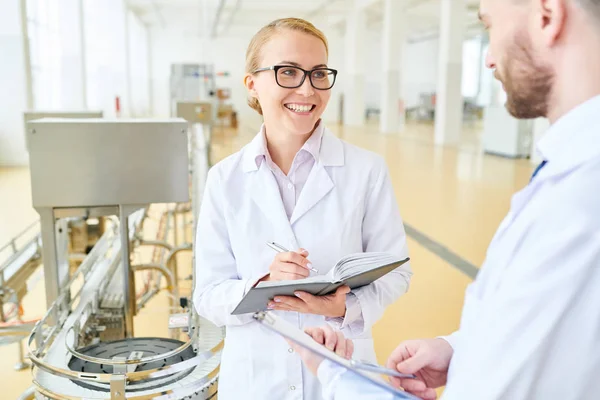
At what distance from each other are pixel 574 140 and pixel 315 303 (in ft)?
2.82

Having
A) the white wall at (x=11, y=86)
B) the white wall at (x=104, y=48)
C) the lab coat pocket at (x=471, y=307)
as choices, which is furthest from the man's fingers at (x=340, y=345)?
the white wall at (x=104, y=48)

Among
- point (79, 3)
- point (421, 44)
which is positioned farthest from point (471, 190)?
point (421, 44)

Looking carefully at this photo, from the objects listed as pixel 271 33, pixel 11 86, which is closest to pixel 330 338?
pixel 271 33

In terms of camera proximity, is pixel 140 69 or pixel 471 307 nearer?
pixel 471 307

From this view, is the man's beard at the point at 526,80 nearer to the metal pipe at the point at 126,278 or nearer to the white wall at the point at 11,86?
the metal pipe at the point at 126,278

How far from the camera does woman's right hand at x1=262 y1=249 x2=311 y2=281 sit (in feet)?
4.79

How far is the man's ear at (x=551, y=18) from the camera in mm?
811

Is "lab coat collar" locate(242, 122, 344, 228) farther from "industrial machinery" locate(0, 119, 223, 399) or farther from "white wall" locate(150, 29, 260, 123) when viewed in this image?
"white wall" locate(150, 29, 260, 123)

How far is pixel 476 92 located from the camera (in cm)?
3212

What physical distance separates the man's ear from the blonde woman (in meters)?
0.91

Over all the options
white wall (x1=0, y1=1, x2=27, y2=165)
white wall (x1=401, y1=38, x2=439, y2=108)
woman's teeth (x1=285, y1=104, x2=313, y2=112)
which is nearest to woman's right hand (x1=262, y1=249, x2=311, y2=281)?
woman's teeth (x1=285, y1=104, x2=313, y2=112)

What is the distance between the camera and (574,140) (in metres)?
0.81

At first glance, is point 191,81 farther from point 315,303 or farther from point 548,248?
point 548,248

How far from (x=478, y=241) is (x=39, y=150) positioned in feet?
15.8
